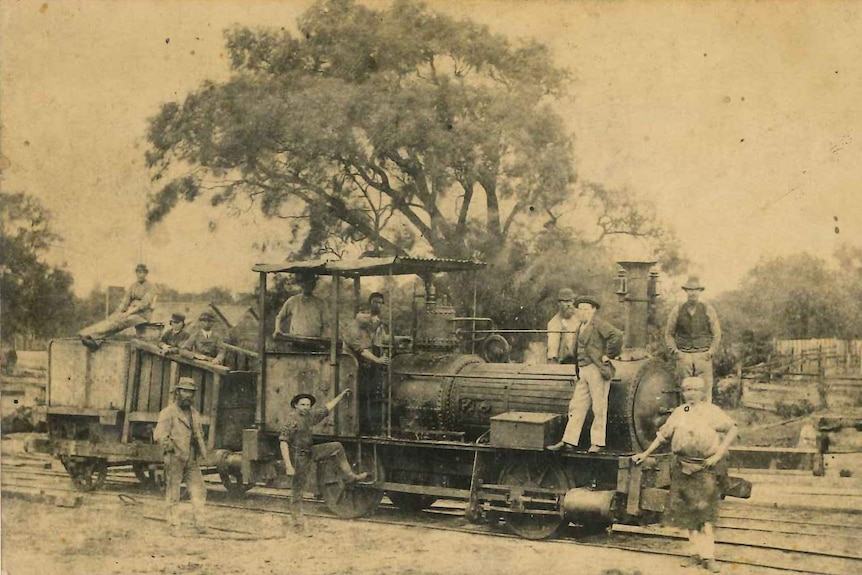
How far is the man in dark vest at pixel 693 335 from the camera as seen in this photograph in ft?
31.5

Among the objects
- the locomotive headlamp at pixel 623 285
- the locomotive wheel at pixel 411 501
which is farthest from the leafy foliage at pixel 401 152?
the locomotive wheel at pixel 411 501

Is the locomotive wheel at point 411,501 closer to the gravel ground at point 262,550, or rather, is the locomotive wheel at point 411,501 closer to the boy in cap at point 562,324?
the gravel ground at point 262,550

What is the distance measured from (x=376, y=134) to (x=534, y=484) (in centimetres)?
747

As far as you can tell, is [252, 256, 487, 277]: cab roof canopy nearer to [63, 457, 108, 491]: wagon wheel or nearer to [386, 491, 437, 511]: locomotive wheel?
[386, 491, 437, 511]: locomotive wheel

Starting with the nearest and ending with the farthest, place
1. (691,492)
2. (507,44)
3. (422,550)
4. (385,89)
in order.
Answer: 1. (691,492)
2. (422,550)
3. (507,44)
4. (385,89)

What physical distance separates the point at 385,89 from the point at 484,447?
6.99m

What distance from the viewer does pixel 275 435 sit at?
1058 centimetres

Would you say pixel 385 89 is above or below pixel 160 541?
above

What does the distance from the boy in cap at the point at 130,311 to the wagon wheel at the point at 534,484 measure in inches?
211

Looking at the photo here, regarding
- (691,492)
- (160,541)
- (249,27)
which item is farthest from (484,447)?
(249,27)

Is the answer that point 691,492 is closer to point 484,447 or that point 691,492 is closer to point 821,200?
point 484,447

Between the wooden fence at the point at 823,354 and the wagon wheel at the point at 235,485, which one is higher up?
A: the wooden fence at the point at 823,354

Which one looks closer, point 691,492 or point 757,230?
point 691,492

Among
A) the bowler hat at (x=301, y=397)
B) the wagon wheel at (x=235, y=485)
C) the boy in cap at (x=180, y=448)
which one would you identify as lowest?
the wagon wheel at (x=235, y=485)
